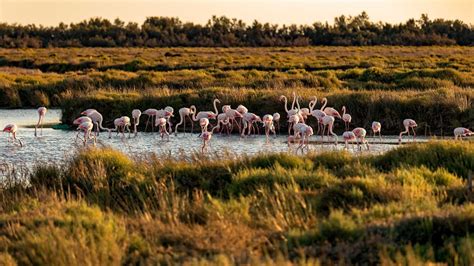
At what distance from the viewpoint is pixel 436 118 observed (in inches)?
894

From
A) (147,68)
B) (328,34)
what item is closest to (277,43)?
(328,34)

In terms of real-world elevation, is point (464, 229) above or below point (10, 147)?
above

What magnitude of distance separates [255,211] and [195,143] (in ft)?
38.9

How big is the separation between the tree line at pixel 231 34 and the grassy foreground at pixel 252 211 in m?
86.0

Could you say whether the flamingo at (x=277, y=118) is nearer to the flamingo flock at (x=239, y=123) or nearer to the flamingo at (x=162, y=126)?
the flamingo flock at (x=239, y=123)

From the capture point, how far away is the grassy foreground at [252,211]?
7746mm

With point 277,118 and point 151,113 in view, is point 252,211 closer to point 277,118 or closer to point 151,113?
point 277,118

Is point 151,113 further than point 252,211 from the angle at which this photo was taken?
Yes

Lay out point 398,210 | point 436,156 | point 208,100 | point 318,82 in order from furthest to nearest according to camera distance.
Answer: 1. point 318,82
2. point 208,100
3. point 436,156
4. point 398,210

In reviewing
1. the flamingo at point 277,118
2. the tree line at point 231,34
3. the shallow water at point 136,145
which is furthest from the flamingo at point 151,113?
the tree line at point 231,34

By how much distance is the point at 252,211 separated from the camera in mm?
9445

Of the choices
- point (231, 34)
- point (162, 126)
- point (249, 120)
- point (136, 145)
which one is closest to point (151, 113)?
point (162, 126)

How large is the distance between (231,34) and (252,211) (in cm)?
9889

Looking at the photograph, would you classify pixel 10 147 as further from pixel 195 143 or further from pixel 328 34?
pixel 328 34
